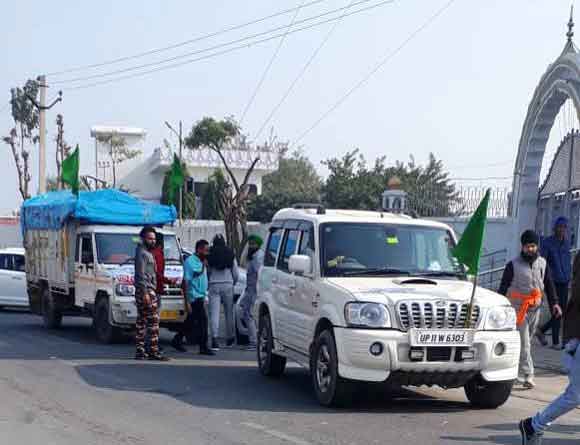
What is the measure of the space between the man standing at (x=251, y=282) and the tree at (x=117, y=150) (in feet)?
141

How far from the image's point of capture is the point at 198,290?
1486 centimetres

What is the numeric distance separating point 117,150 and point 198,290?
4561cm

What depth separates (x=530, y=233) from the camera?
11195 millimetres

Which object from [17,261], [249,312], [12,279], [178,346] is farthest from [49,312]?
[17,261]

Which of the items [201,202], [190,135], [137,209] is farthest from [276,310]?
[201,202]

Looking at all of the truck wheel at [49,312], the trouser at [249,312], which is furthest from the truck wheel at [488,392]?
the truck wheel at [49,312]

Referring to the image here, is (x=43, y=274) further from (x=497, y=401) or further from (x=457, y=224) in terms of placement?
(x=497, y=401)

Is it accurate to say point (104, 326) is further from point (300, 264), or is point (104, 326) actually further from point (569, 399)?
point (569, 399)

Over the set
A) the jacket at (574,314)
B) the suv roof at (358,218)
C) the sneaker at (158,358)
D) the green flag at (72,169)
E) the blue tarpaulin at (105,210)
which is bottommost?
the sneaker at (158,358)

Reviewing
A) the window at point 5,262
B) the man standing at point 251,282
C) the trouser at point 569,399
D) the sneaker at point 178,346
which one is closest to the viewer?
the trouser at point 569,399

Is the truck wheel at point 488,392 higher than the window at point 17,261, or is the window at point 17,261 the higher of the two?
the window at point 17,261

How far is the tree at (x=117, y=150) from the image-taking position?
58438mm

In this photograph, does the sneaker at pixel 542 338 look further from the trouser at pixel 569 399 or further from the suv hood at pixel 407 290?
the trouser at pixel 569 399

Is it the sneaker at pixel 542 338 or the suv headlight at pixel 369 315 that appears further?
the sneaker at pixel 542 338
